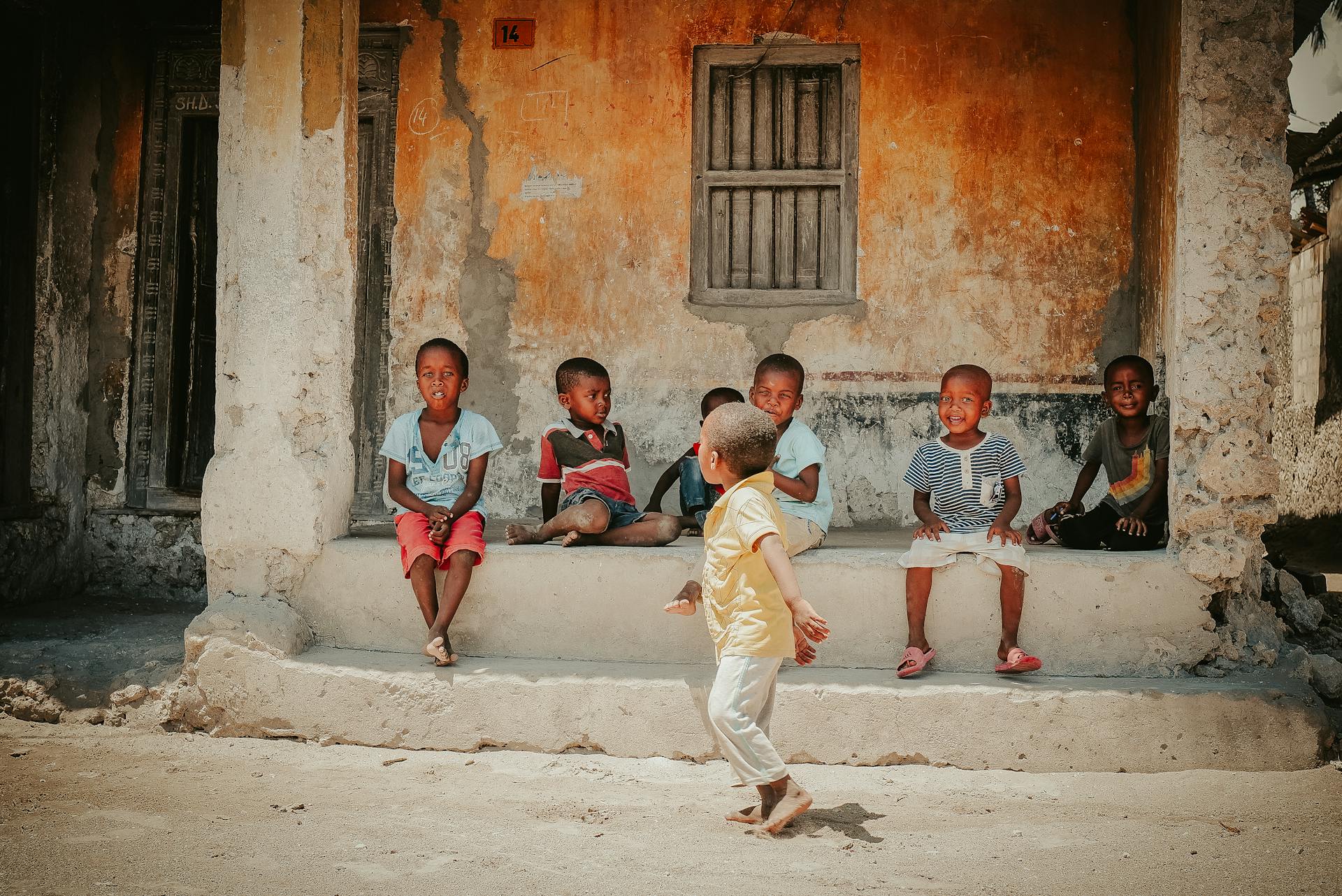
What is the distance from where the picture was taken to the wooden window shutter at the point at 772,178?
5.82 m

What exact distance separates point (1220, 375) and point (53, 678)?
4.47 meters

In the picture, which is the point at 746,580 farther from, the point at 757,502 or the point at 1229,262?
the point at 1229,262

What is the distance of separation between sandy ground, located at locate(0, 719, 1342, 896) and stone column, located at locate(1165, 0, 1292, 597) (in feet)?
2.92

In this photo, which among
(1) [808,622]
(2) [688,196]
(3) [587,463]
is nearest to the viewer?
(1) [808,622]

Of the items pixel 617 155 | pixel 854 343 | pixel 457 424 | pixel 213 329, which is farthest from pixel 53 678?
pixel 854 343

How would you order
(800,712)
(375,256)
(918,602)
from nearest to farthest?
(800,712) → (918,602) → (375,256)

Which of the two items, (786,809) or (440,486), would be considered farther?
(440,486)

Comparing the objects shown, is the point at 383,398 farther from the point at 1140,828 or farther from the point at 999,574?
the point at 1140,828

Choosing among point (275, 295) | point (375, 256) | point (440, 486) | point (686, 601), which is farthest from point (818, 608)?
point (375, 256)

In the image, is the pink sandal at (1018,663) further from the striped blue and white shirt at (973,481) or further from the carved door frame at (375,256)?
the carved door frame at (375,256)

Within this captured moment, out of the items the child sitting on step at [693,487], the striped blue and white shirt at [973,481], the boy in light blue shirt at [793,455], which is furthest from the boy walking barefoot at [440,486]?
the striped blue and white shirt at [973,481]

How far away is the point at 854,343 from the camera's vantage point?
578 cm

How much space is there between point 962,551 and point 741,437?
1309 mm

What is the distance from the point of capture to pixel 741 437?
10.2 ft
